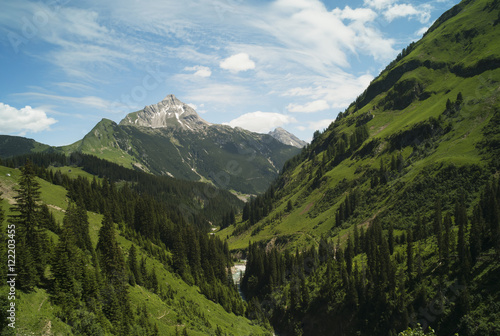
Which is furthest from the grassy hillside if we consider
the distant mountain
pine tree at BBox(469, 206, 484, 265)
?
pine tree at BBox(469, 206, 484, 265)

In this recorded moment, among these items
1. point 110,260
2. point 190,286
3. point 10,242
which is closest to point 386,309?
point 190,286

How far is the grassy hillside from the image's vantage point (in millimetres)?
37241

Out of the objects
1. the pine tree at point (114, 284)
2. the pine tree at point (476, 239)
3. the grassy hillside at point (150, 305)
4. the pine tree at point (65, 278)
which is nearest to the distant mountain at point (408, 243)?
the pine tree at point (476, 239)

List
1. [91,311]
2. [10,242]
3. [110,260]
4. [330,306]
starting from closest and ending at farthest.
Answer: [10,242], [91,311], [110,260], [330,306]

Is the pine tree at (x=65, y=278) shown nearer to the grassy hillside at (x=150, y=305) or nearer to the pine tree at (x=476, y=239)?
the grassy hillside at (x=150, y=305)

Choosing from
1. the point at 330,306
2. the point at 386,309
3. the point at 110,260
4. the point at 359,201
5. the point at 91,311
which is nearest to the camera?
the point at 91,311

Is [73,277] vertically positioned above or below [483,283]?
above

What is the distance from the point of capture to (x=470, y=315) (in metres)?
65.3

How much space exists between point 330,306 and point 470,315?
40.7 metres

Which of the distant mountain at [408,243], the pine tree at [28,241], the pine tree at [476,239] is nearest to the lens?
the pine tree at [28,241]

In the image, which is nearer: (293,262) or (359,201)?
(293,262)

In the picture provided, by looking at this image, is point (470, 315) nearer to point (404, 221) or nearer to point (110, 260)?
point (404, 221)

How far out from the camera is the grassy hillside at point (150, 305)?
37.2 metres

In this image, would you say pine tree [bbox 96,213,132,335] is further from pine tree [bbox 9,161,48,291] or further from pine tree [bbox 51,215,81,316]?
pine tree [bbox 9,161,48,291]
